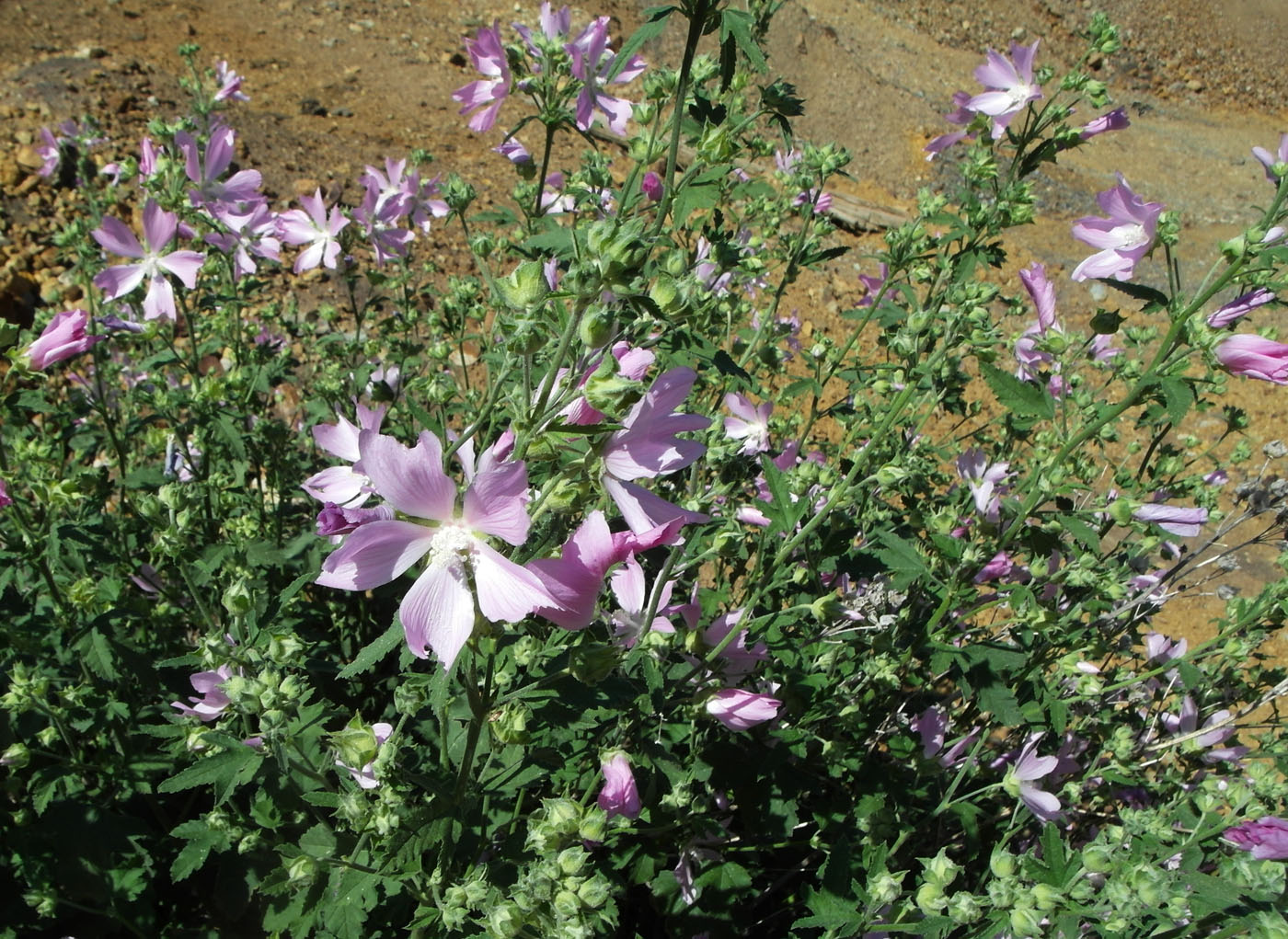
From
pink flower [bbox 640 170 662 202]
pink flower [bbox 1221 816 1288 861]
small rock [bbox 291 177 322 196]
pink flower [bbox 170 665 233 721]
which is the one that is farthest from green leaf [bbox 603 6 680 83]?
small rock [bbox 291 177 322 196]

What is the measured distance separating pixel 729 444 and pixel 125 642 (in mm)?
1870

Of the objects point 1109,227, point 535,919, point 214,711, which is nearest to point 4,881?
point 214,711

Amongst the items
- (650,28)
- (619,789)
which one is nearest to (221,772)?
(619,789)

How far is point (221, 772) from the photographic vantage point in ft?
5.85

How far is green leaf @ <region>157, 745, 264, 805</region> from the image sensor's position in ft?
5.82

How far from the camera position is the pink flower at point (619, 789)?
72.9 inches

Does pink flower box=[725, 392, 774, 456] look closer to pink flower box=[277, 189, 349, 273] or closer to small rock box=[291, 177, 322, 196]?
pink flower box=[277, 189, 349, 273]

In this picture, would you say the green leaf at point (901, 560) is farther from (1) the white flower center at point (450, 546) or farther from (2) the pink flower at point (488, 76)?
(2) the pink flower at point (488, 76)

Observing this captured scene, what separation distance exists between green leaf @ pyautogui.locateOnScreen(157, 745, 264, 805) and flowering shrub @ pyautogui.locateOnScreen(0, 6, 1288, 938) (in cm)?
2

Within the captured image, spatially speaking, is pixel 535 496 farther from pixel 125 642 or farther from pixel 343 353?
pixel 343 353

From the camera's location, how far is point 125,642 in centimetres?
252

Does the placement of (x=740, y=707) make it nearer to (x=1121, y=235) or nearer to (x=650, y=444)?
(x=650, y=444)

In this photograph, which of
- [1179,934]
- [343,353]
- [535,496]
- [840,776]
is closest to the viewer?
[535,496]

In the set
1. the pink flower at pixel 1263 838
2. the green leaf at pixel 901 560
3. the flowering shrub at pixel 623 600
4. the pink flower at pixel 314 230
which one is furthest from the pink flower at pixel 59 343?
the pink flower at pixel 1263 838
